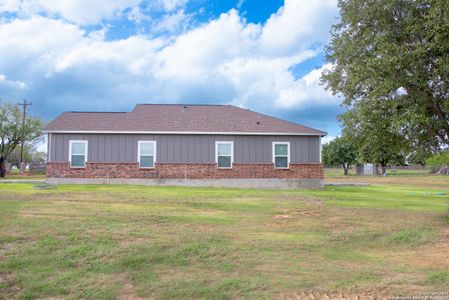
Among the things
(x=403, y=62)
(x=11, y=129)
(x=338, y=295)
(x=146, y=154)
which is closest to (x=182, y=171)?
(x=146, y=154)

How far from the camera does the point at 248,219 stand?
1025cm

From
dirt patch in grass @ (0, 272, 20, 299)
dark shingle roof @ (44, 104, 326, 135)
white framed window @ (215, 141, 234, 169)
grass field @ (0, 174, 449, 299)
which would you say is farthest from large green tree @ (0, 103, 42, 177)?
dirt patch in grass @ (0, 272, 20, 299)

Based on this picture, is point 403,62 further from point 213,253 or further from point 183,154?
point 183,154

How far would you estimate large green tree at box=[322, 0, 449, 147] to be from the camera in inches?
369

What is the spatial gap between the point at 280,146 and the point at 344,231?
543 inches

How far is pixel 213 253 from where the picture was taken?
6.97m

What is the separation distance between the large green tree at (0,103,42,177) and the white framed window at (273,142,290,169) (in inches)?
1132

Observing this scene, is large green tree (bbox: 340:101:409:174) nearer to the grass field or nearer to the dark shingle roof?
the grass field

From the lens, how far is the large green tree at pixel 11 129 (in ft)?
129

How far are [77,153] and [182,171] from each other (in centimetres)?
588

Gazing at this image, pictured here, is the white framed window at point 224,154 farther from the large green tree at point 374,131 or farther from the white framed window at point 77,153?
the large green tree at point 374,131

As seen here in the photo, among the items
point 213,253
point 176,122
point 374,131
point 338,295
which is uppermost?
point 176,122

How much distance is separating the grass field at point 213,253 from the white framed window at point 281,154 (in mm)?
11080

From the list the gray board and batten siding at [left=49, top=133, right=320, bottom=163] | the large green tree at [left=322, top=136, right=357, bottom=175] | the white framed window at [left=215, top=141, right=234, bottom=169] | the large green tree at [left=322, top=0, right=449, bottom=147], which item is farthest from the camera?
the large green tree at [left=322, top=136, right=357, bottom=175]
